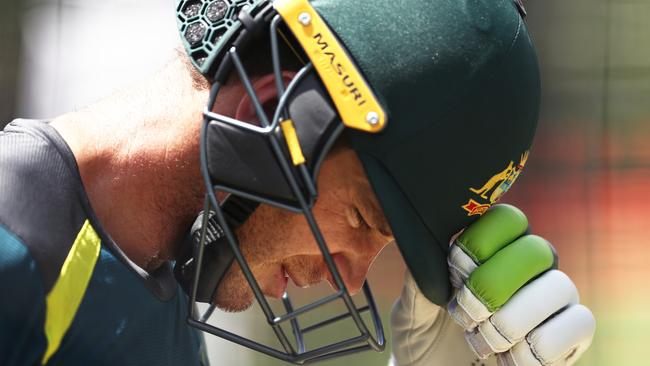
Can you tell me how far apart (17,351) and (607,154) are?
10.7 ft

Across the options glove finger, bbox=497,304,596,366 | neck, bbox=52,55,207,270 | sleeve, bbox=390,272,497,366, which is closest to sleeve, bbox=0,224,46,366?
neck, bbox=52,55,207,270

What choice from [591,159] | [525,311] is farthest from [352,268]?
[591,159]

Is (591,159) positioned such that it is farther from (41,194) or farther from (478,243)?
(41,194)

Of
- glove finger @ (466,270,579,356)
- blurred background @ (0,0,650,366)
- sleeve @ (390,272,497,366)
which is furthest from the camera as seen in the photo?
blurred background @ (0,0,650,366)

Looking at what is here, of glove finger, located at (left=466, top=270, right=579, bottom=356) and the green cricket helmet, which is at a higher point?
the green cricket helmet

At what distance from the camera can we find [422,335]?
8.24 ft

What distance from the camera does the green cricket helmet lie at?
5.64 ft

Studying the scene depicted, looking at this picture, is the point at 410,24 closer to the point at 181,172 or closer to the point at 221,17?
the point at 221,17

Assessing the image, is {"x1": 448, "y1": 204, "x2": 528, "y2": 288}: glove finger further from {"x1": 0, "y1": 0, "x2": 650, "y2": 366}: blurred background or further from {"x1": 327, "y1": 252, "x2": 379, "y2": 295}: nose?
{"x1": 0, "y1": 0, "x2": 650, "y2": 366}: blurred background

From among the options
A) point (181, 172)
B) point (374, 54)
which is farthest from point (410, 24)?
point (181, 172)

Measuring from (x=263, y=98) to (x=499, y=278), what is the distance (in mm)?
588

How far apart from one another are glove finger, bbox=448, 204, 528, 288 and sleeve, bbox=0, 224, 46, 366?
80 cm

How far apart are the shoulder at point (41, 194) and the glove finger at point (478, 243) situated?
0.73m

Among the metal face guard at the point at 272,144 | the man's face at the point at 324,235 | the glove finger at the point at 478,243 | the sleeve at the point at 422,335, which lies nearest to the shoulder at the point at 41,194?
the metal face guard at the point at 272,144
